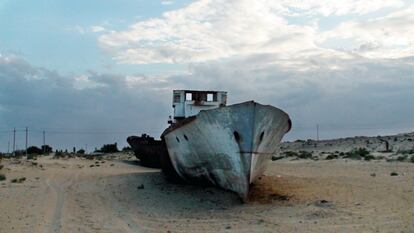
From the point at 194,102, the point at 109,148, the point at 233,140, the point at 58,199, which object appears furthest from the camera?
the point at 109,148

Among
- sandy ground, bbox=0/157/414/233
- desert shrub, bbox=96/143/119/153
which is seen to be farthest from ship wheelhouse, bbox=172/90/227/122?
desert shrub, bbox=96/143/119/153

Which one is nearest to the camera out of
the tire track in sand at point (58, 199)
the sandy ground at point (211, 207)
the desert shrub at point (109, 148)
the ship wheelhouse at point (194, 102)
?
the sandy ground at point (211, 207)

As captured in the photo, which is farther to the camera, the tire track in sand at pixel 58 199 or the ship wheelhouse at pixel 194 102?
the ship wheelhouse at pixel 194 102

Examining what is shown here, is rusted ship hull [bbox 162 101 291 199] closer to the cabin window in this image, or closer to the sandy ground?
the sandy ground

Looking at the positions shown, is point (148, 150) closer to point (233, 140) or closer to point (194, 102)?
point (194, 102)

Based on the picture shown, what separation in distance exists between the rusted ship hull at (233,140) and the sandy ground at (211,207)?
0.60 metres

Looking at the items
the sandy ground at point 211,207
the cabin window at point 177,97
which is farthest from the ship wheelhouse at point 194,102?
the sandy ground at point 211,207

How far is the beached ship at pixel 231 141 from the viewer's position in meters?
12.0

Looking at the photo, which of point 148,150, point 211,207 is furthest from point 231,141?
point 148,150

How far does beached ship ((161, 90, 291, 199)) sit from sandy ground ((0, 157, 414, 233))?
1.85 feet

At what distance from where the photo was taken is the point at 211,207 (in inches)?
480

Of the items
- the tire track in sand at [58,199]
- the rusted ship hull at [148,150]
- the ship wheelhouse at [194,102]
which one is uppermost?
the ship wheelhouse at [194,102]

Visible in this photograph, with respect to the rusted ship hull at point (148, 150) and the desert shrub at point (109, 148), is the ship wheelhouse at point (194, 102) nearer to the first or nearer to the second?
the rusted ship hull at point (148, 150)

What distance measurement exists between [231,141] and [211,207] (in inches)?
64.1
